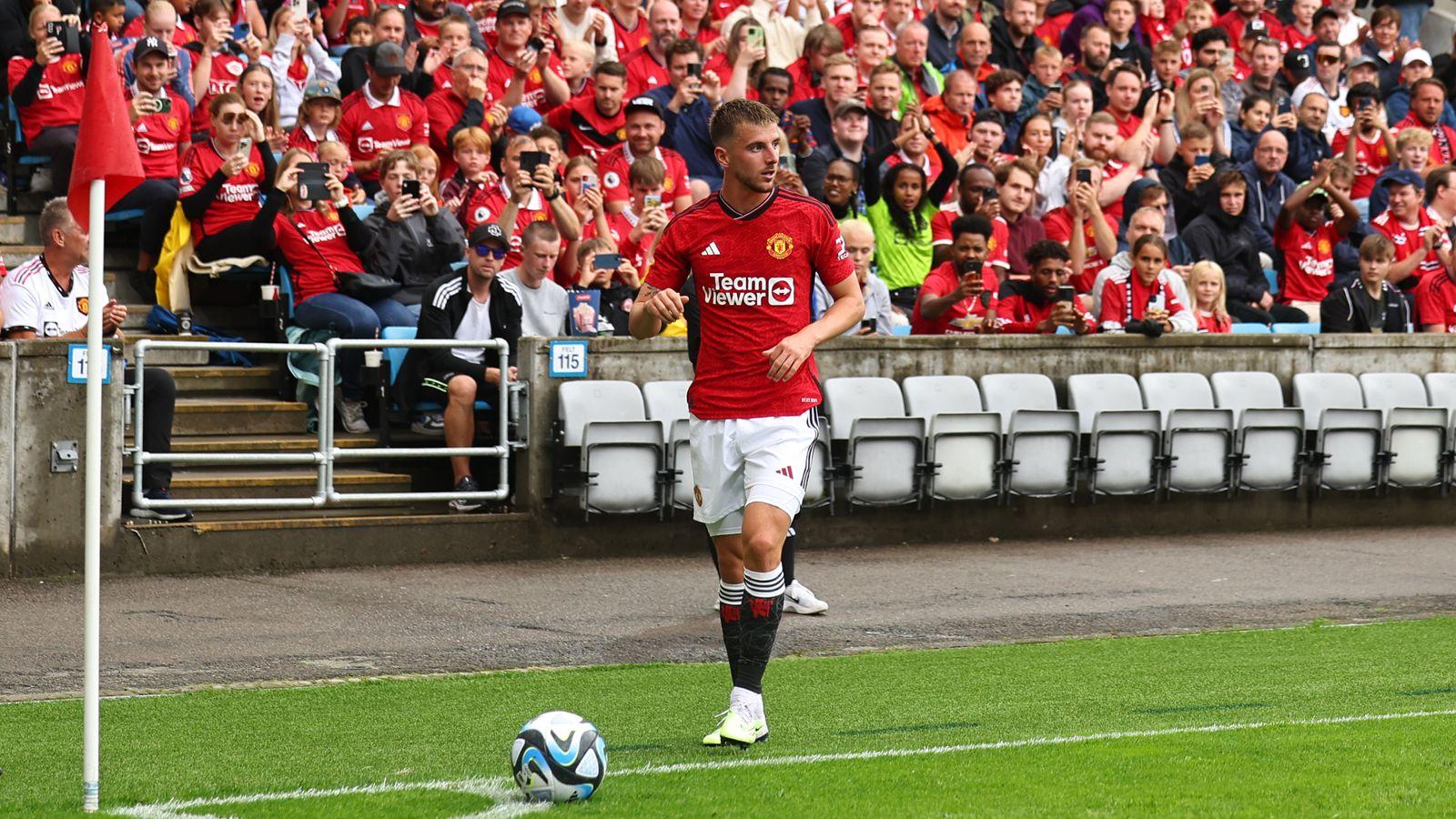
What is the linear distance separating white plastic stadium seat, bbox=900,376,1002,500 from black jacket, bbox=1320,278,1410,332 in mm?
3794

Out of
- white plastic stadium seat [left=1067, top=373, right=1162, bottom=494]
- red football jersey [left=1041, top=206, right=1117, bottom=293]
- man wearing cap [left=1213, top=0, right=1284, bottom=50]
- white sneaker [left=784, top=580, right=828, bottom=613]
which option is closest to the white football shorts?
white sneaker [left=784, top=580, right=828, bottom=613]

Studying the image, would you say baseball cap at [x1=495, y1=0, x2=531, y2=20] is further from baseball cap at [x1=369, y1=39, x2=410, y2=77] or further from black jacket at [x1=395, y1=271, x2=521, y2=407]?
black jacket at [x1=395, y1=271, x2=521, y2=407]

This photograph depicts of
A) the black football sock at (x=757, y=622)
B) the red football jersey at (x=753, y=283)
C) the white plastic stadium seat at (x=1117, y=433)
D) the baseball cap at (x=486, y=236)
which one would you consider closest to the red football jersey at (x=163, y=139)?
the baseball cap at (x=486, y=236)

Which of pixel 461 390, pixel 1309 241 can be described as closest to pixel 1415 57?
pixel 1309 241

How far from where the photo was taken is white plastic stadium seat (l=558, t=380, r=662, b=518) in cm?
1220

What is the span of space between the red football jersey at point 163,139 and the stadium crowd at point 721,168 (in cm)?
3

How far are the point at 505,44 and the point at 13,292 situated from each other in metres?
6.19

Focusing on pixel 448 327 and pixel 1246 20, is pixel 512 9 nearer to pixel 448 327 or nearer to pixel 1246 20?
pixel 448 327

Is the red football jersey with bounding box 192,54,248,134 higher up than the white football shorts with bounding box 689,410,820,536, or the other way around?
the red football jersey with bounding box 192,54,248,134

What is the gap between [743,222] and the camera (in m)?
6.72

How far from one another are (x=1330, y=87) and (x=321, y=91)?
11.6 metres

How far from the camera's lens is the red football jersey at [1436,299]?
15.8 metres

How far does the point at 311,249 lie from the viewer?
13.1m

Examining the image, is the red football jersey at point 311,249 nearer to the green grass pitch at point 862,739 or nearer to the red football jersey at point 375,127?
the red football jersey at point 375,127
